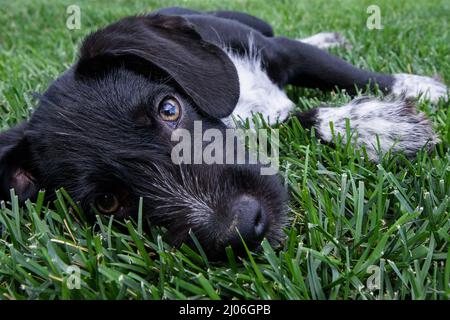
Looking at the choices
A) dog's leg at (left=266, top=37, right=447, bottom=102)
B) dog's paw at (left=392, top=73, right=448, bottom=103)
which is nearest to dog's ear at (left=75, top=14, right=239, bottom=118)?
dog's leg at (left=266, top=37, right=447, bottom=102)

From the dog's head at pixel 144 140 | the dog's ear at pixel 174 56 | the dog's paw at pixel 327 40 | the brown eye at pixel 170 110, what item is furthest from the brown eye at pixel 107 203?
the dog's paw at pixel 327 40

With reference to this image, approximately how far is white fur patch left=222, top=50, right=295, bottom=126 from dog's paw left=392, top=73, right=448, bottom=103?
728mm

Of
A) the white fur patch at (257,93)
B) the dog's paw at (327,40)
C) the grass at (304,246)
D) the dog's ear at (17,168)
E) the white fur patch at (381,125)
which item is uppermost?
the dog's paw at (327,40)

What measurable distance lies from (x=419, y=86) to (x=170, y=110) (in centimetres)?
190

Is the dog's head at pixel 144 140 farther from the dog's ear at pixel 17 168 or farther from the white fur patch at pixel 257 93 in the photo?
the white fur patch at pixel 257 93

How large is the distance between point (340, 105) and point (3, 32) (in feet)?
16.9

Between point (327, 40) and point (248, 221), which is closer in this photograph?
point (248, 221)

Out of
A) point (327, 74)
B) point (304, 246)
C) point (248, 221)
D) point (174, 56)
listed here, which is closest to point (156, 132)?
point (174, 56)

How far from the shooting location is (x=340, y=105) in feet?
9.37

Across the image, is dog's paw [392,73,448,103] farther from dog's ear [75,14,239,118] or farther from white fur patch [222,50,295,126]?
dog's ear [75,14,239,118]

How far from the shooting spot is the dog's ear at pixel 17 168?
2285mm

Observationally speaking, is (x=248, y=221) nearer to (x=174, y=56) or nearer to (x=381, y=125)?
(x=174, y=56)

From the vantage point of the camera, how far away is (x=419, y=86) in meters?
3.26

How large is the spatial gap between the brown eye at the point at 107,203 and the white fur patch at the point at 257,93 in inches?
43.0
